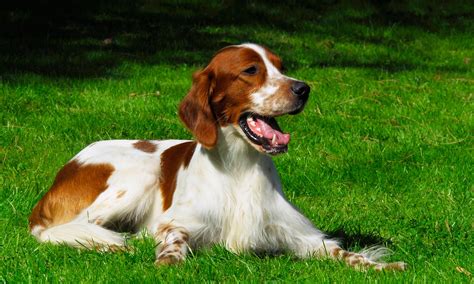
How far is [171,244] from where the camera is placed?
4688 millimetres

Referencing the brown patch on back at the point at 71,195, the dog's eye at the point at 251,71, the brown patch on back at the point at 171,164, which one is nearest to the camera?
the dog's eye at the point at 251,71

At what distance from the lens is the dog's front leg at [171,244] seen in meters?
4.55

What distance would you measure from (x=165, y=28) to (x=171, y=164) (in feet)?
25.2

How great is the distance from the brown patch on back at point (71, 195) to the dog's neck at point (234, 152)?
2.91 ft

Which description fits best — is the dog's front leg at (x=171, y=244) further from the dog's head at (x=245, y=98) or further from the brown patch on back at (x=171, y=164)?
the dog's head at (x=245, y=98)

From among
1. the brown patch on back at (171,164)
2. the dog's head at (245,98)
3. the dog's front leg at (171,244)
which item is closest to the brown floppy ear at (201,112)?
the dog's head at (245,98)

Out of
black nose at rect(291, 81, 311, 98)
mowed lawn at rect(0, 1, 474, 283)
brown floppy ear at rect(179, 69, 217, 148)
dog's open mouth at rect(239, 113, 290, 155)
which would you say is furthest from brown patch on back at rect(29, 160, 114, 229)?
black nose at rect(291, 81, 311, 98)

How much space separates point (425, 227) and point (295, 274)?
1248mm

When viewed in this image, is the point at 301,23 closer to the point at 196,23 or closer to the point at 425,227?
the point at 196,23

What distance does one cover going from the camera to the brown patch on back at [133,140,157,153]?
570cm

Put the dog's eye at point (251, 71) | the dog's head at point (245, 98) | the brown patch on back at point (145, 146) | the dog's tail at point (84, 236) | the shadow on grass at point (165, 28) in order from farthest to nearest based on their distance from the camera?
the shadow on grass at point (165, 28) → the brown patch on back at point (145, 146) → the dog's tail at point (84, 236) → the dog's eye at point (251, 71) → the dog's head at point (245, 98)

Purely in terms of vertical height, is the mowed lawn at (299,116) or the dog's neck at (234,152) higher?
the dog's neck at (234,152)

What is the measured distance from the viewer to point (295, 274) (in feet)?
14.3

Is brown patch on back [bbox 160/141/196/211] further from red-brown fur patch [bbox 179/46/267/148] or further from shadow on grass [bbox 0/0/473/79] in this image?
shadow on grass [bbox 0/0/473/79]
